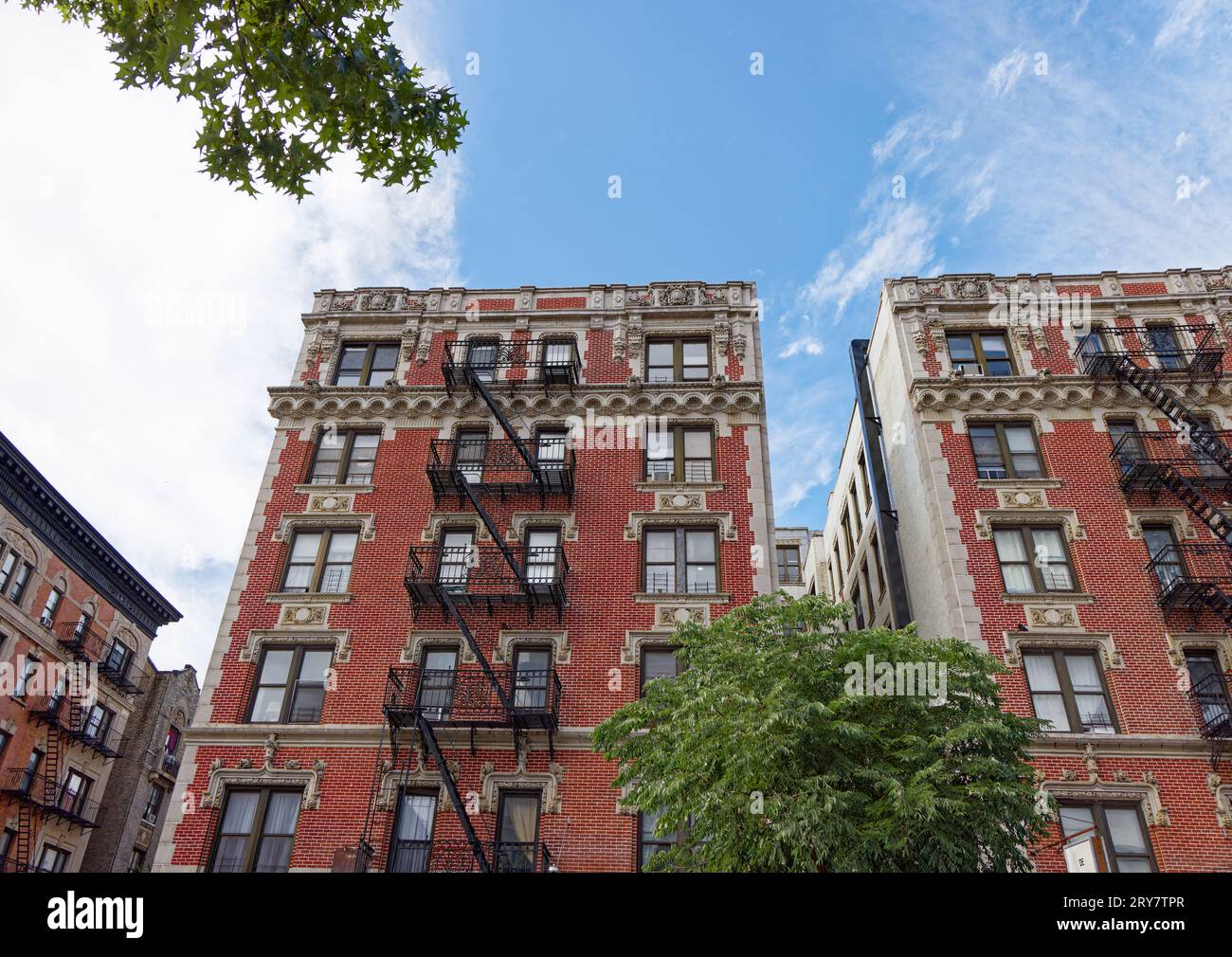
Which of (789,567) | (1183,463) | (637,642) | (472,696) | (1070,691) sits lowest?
(472,696)

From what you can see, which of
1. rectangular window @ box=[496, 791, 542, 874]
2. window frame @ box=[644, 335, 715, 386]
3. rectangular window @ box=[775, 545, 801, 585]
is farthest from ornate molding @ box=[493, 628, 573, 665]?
rectangular window @ box=[775, 545, 801, 585]

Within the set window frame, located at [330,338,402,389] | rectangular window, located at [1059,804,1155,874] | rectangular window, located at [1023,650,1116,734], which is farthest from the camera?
window frame, located at [330,338,402,389]

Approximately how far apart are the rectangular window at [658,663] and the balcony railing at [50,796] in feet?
74.8

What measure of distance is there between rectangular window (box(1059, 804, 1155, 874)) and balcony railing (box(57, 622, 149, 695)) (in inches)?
1308

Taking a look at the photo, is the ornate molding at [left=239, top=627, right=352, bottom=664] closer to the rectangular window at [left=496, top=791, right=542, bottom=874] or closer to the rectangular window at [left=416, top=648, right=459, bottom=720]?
the rectangular window at [left=416, top=648, right=459, bottom=720]

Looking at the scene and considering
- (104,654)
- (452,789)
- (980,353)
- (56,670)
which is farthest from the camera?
(104,654)

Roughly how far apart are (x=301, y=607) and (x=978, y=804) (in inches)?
635

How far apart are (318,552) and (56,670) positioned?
57.1 feet

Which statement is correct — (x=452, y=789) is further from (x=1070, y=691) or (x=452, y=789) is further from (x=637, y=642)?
(x=1070, y=691)

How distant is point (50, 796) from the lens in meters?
32.6

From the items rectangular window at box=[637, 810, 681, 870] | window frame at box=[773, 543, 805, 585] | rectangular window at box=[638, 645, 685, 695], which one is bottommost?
rectangular window at box=[637, 810, 681, 870]

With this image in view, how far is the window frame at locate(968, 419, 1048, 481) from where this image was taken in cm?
2417

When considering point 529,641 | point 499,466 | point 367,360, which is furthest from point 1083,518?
point 367,360

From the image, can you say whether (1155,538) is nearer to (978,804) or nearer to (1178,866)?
(1178,866)
